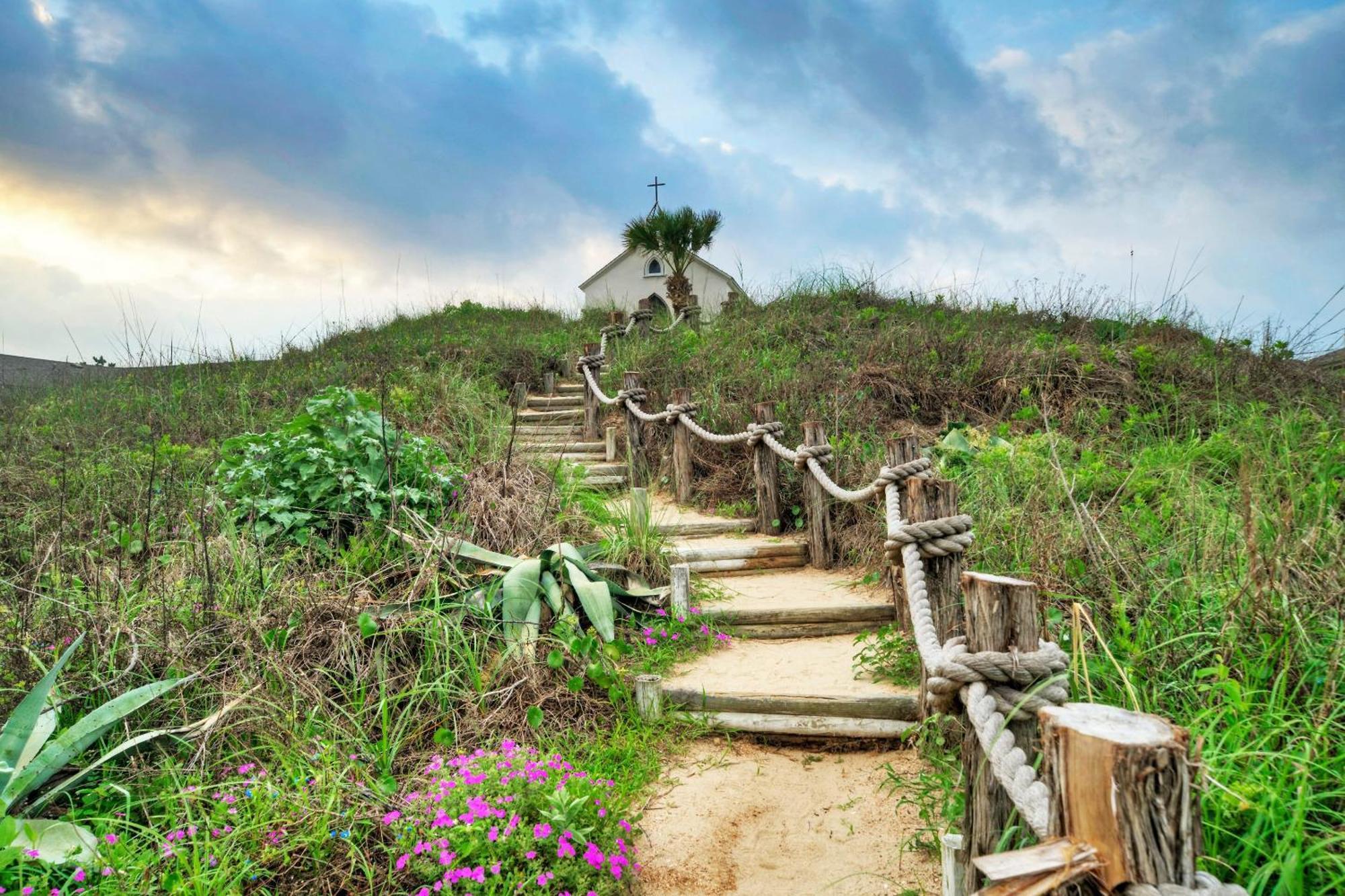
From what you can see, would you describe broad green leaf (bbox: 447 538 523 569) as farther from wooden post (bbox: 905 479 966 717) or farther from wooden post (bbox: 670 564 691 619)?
wooden post (bbox: 905 479 966 717)

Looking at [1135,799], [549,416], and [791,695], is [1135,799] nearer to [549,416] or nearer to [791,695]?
[791,695]

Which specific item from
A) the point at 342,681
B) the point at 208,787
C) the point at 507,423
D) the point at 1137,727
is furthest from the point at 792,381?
the point at 1137,727

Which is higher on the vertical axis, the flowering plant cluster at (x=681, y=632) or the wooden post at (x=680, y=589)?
the wooden post at (x=680, y=589)

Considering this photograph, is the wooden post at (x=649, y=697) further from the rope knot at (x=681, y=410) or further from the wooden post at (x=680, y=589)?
the rope knot at (x=681, y=410)

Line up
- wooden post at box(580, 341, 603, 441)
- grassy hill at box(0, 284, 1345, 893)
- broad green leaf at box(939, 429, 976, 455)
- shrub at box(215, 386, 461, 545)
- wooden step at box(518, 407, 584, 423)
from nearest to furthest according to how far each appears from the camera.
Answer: grassy hill at box(0, 284, 1345, 893), shrub at box(215, 386, 461, 545), broad green leaf at box(939, 429, 976, 455), wooden post at box(580, 341, 603, 441), wooden step at box(518, 407, 584, 423)

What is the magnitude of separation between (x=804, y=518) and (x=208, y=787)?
463 cm

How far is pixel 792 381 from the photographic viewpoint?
812 centimetres

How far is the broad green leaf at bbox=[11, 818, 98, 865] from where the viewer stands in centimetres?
245

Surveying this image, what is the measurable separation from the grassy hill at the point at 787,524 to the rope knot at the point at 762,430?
50cm

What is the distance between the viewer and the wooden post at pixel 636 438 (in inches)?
325

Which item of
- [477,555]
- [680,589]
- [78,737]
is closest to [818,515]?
[680,589]

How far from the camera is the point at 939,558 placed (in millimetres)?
3715

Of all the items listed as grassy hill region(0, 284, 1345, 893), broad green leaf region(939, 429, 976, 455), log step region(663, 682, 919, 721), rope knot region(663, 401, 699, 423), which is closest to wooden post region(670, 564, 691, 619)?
log step region(663, 682, 919, 721)

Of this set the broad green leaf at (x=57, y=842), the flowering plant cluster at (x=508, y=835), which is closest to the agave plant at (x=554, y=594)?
the flowering plant cluster at (x=508, y=835)
